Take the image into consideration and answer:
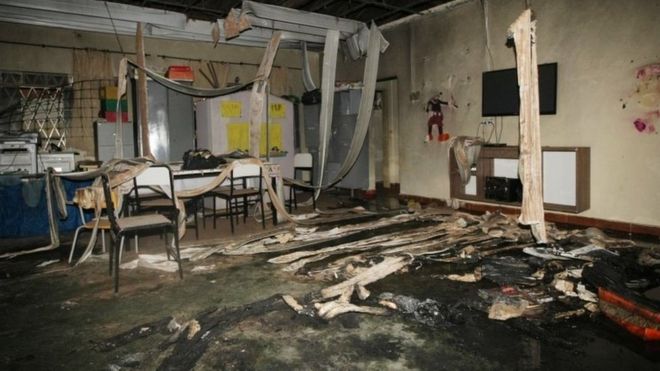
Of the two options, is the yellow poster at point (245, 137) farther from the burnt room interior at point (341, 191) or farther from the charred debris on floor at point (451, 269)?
the charred debris on floor at point (451, 269)

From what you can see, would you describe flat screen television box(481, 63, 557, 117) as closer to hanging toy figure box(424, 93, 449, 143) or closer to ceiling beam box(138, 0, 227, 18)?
hanging toy figure box(424, 93, 449, 143)

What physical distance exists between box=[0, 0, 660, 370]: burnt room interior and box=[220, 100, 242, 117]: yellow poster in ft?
0.11

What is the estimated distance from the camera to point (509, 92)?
5.54 m

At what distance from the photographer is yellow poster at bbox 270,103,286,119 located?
7641 millimetres

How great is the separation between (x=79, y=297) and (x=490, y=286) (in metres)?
3.09

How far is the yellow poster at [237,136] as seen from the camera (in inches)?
287

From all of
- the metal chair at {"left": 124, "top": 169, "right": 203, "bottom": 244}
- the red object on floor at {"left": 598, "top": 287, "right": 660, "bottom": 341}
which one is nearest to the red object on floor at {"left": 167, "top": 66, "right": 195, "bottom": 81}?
the metal chair at {"left": 124, "top": 169, "right": 203, "bottom": 244}

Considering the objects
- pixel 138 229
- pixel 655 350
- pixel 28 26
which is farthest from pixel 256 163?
pixel 28 26

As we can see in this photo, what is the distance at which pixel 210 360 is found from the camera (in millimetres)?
2223

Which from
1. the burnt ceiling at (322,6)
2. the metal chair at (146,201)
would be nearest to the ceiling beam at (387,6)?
the burnt ceiling at (322,6)

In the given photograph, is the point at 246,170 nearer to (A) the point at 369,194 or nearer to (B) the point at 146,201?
(B) the point at 146,201

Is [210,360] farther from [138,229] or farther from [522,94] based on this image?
[522,94]

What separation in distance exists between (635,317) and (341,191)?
630cm

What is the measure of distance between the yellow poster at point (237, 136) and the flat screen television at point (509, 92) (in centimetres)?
399
